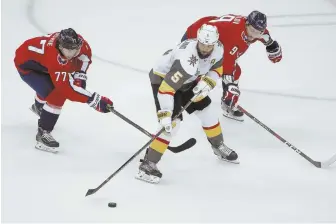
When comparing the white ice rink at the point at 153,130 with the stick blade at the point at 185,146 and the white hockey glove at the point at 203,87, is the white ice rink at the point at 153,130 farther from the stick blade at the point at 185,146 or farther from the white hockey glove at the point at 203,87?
the white hockey glove at the point at 203,87

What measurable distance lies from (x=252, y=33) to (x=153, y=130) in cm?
86

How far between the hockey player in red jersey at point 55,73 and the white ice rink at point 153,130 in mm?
188

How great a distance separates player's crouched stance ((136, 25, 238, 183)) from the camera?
2.85 m

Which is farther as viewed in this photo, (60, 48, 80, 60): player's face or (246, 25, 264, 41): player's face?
(246, 25, 264, 41): player's face

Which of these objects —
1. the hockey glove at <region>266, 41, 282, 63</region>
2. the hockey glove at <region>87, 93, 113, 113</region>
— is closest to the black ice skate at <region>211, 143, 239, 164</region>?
the hockey glove at <region>87, 93, 113, 113</region>

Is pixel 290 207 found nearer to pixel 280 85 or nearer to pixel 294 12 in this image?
pixel 280 85

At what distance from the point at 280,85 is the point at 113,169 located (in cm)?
193

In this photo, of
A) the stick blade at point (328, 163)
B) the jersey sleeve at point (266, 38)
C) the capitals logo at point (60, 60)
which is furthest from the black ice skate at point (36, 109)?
the stick blade at point (328, 163)

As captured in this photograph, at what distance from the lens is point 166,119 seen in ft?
9.25

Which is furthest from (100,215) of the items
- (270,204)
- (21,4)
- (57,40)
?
(21,4)

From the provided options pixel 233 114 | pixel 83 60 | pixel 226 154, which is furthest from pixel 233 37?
pixel 83 60

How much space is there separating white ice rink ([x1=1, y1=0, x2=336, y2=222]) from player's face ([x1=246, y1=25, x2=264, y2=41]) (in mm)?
633

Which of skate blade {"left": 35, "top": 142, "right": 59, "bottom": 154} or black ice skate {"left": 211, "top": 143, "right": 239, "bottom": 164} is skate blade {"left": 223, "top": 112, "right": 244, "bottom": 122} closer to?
black ice skate {"left": 211, "top": 143, "right": 239, "bottom": 164}

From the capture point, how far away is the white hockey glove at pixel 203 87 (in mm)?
2982
